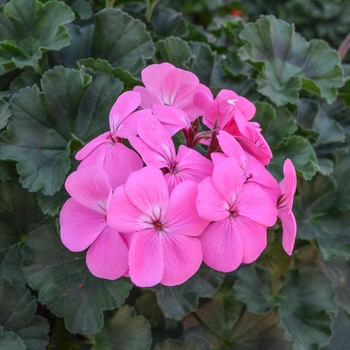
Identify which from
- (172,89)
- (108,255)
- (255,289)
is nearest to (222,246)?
(108,255)

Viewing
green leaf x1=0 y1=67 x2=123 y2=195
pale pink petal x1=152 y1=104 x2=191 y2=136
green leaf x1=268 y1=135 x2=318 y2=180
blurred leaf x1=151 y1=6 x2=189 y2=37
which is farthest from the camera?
blurred leaf x1=151 y1=6 x2=189 y2=37

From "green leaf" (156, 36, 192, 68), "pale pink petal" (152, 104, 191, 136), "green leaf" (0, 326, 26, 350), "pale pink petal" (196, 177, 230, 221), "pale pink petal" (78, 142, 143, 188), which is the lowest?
"green leaf" (0, 326, 26, 350)

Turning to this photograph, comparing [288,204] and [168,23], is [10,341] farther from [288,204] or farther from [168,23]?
[168,23]

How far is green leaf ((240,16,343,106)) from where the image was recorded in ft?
3.83

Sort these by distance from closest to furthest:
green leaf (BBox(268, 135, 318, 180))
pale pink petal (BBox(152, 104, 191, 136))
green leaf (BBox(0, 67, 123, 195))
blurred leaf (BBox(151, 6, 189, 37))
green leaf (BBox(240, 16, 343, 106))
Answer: pale pink petal (BBox(152, 104, 191, 136)), green leaf (BBox(0, 67, 123, 195)), green leaf (BBox(268, 135, 318, 180)), green leaf (BBox(240, 16, 343, 106)), blurred leaf (BBox(151, 6, 189, 37))

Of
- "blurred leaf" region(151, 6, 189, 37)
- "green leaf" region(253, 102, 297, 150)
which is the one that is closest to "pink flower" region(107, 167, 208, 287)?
"green leaf" region(253, 102, 297, 150)

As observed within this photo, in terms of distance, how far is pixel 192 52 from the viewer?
1234 millimetres

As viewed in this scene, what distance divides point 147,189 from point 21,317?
51cm

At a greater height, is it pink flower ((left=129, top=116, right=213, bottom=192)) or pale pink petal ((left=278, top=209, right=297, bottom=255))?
pink flower ((left=129, top=116, right=213, bottom=192))

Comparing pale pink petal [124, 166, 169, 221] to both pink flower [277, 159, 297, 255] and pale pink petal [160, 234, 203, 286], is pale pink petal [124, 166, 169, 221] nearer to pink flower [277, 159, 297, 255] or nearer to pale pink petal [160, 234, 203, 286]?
pale pink petal [160, 234, 203, 286]

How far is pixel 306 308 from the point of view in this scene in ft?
3.66

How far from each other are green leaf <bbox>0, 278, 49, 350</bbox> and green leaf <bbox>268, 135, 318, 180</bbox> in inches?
23.1

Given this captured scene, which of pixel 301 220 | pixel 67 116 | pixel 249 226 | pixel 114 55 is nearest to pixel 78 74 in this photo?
pixel 67 116

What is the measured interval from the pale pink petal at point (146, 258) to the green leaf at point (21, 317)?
17.0 inches
